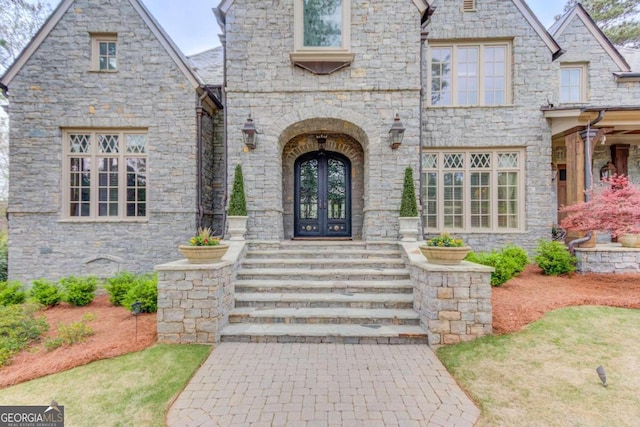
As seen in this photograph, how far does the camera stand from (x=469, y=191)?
7.56 meters

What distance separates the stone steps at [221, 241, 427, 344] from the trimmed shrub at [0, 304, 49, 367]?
2672mm

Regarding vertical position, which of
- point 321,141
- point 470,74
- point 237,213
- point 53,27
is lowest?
point 237,213

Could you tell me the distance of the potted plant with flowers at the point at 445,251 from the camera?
13.1 feet

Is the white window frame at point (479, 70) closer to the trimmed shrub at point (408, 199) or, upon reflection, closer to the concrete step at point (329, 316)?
the trimmed shrub at point (408, 199)

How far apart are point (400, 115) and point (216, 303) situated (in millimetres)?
5321

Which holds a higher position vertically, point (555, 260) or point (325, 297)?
point (555, 260)

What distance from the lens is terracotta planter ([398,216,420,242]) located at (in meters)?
5.80

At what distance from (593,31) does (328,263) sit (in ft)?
34.8

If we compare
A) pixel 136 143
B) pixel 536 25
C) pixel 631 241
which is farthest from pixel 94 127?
pixel 631 241

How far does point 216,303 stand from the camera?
391 centimetres

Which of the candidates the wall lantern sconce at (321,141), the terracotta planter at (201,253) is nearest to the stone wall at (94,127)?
the terracotta planter at (201,253)

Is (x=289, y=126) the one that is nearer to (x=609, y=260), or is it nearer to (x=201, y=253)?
(x=201, y=253)

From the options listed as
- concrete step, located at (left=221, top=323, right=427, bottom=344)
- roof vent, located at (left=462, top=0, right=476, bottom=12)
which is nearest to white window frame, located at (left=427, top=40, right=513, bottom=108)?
roof vent, located at (left=462, top=0, right=476, bottom=12)

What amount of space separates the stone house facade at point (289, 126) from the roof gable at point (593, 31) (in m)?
0.07
